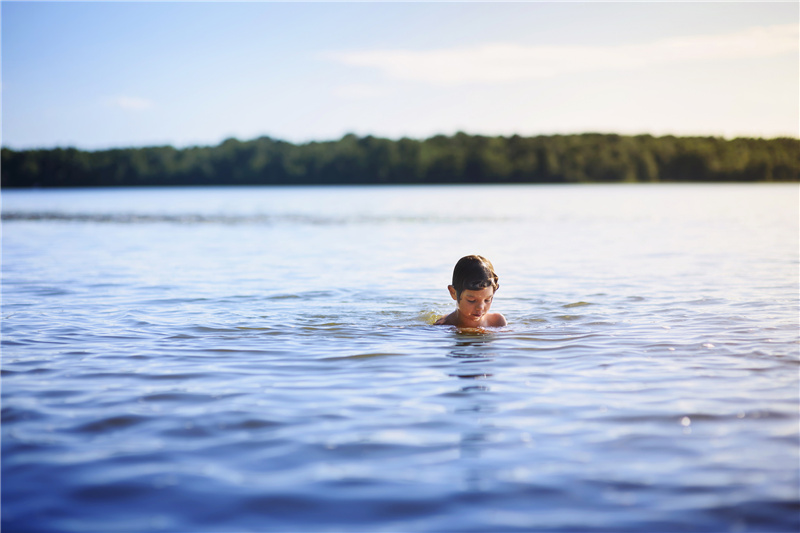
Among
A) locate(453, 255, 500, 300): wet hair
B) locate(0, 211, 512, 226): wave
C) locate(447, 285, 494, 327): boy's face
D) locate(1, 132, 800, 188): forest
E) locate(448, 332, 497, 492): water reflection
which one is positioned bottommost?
locate(448, 332, 497, 492): water reflection

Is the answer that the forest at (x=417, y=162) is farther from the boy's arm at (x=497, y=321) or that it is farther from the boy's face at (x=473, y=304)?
the boy's face at (x=473, y=304)

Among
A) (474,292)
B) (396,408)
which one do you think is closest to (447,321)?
(474,292)

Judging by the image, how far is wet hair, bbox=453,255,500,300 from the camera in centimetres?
898

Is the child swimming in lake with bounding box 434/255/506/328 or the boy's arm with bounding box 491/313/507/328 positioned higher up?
the child swimming in lake with bounding box 434/255/506/328

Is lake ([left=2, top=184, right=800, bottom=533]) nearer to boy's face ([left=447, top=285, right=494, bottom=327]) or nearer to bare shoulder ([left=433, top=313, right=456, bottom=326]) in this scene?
bare shoulder ([left=433, top=313, right=456, bottom=326])

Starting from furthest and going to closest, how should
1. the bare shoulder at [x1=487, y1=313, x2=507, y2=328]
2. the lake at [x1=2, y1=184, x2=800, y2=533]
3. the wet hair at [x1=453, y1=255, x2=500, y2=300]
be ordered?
the bare shoulder at [x1=487, y1=313, x2=507, y2=328]
the wet hair at [x1=453, y1=255, x2=500, y2=300]
the lake at [x1=2, y1=184, x2=800, y2=533]

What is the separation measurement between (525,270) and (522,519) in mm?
13774

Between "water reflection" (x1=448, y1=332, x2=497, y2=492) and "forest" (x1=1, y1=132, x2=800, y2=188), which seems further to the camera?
"forest" (x1=1, y1=132, x2=800, y2=188)

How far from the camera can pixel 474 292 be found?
9.19 metres

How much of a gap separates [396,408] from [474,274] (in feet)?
11.1

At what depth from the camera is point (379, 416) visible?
571 centimetres

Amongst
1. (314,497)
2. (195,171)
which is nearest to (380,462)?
(314,497)

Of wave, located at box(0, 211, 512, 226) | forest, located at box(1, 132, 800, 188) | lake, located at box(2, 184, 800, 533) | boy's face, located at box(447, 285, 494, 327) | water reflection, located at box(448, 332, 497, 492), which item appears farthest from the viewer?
forest, located at box(1, 132, 800, 188)

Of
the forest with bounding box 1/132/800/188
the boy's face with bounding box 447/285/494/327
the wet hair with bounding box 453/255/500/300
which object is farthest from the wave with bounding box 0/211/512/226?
the forest with bounding box 1/132/800/188
